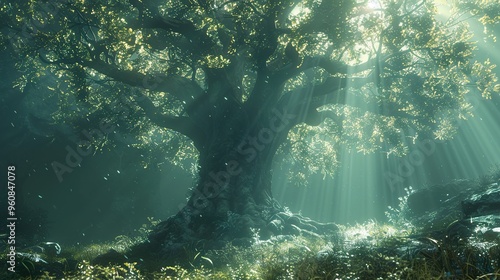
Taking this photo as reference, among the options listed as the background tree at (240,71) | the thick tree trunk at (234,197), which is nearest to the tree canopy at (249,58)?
the background tree at (240,71)

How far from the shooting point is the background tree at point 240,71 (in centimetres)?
1250

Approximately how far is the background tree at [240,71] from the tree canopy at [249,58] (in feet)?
0.19

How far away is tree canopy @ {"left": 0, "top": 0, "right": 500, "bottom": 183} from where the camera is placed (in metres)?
12.4

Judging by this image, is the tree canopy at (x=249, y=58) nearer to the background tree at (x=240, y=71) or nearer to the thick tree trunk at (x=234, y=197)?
the background tree at (x=240, y=71)

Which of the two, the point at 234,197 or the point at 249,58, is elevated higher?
the point at 249,58

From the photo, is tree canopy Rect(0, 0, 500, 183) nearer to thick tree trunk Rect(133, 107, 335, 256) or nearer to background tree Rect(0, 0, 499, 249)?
background tree Rect(0, 0, 499, 249)

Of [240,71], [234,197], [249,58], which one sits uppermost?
[240,71]

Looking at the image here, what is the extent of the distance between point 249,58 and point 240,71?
5097 mm

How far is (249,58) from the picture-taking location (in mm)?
13172

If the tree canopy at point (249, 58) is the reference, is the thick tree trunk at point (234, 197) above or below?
below

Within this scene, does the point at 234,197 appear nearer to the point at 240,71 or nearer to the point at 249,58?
the point at 249,58

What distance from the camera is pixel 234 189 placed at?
15.0 meters

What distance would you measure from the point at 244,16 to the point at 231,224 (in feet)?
25.0

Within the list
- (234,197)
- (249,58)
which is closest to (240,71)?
(249,58)
